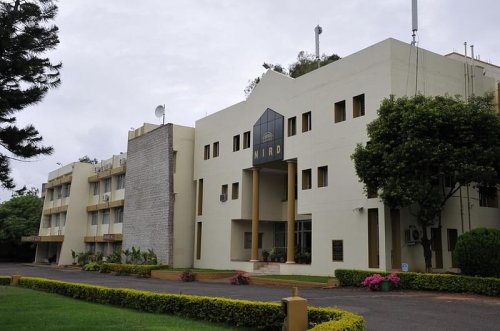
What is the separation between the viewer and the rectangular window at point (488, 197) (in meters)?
20.5

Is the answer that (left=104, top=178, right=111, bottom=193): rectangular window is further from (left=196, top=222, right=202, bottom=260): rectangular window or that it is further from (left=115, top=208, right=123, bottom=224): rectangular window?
(left=196, top=222, right=202, bottom=260): rectangular window

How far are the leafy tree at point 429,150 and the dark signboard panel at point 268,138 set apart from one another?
811cm

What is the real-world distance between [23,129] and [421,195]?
12.3 m

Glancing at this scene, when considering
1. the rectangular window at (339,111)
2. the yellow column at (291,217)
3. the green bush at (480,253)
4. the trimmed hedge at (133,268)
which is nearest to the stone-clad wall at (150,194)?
the trimmed hedge at (133,268)

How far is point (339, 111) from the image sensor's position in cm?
2209

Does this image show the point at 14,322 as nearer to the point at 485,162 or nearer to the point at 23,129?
the point at 23,129

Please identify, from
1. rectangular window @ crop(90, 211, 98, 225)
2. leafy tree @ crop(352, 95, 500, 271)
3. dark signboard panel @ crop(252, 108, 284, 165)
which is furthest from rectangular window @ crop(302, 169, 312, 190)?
rectangular window @ crop(90, 211, 98, 225)

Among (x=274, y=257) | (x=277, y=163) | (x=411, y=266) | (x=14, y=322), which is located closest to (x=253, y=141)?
(x=277, y=163)

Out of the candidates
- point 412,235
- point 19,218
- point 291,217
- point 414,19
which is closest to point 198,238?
point 291,217

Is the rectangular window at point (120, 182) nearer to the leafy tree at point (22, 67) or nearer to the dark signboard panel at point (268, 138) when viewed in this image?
the dark signboard panel at point (268, 138)

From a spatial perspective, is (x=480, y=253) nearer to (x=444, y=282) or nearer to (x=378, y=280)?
(x=444, y=282)

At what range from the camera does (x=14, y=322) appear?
9.87 meters

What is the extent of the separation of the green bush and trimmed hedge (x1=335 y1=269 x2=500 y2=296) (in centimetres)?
52

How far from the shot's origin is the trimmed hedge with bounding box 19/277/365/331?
818 centimetres
